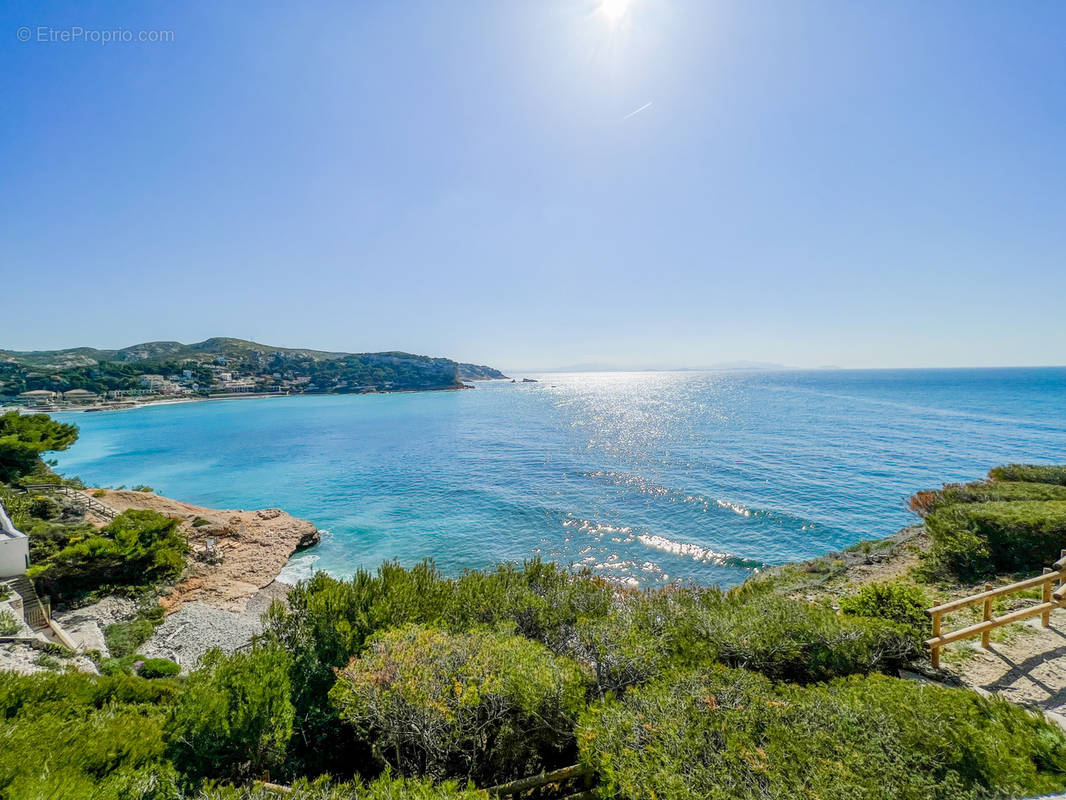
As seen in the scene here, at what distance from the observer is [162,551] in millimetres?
17500

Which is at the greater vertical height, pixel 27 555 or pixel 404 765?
pixel 404 765

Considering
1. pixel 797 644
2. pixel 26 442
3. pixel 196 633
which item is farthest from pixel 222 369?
pixel 797 644

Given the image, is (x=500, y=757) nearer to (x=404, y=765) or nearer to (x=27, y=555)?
(x=404, y=765)

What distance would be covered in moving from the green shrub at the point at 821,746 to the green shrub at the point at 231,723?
16.5 ft

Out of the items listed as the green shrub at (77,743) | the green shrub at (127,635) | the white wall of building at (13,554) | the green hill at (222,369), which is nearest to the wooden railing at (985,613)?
the green shrub at (77,743)

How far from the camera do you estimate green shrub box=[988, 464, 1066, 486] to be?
1995 cm

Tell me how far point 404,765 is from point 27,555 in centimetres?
1937

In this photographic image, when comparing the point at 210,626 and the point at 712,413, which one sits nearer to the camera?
the point at 210,626

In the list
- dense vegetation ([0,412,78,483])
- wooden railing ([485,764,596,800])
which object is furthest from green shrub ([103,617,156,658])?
dense vegetation ([0,412,78,483])

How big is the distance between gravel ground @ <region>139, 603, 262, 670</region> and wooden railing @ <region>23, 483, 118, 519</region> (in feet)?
38.5

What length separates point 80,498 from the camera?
24.4 metres

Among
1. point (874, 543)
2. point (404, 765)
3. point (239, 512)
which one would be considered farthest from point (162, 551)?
point (874, 543)

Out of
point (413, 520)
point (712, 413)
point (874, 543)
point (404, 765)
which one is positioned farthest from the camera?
point (712, 413)

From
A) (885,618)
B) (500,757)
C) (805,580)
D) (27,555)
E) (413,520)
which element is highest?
(885,618)
